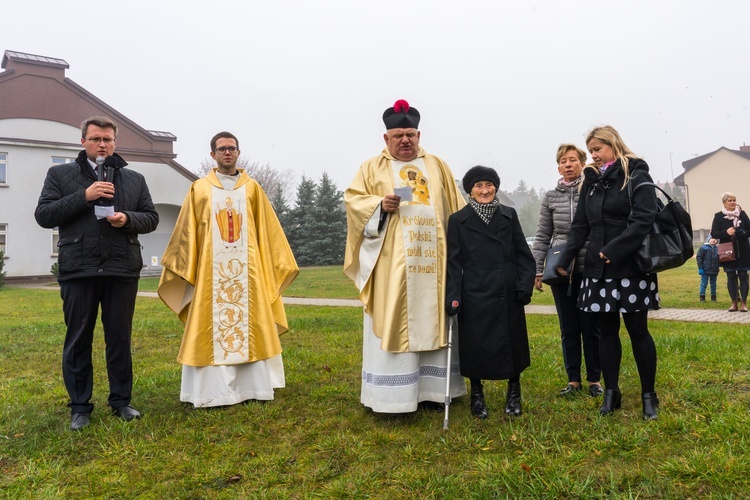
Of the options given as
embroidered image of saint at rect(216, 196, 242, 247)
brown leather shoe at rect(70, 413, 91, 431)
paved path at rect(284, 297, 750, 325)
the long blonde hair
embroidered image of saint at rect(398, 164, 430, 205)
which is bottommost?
brown leather shoe at rect(70, 413, 91, 431)

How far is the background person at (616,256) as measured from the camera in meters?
3.72

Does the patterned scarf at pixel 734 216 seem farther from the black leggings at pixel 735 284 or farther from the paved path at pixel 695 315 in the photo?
the paved path at pixel 695 315

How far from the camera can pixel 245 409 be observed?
4504mm

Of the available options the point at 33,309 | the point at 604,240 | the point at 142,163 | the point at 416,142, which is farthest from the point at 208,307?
the point at 142,163

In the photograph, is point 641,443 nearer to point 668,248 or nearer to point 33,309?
point 668,248

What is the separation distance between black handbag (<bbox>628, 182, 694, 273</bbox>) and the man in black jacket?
11.8 ft

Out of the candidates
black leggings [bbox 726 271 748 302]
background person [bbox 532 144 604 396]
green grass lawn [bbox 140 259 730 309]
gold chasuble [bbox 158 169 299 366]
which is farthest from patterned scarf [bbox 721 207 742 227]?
gold chasuble [bbox 158 169 299 366]

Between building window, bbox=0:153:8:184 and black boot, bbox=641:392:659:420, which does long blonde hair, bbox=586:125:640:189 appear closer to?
black boot, bbox=641:392:659:420

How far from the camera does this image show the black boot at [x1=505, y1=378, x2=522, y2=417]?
4105 mm

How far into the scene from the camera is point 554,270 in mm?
4430

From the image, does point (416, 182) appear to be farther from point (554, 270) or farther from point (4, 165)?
point (4, 165)

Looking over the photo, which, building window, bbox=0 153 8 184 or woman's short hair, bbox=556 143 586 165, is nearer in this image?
woman's short hair, bbox=556 143 586 165

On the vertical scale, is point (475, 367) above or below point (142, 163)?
below

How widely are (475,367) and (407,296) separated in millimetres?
713
